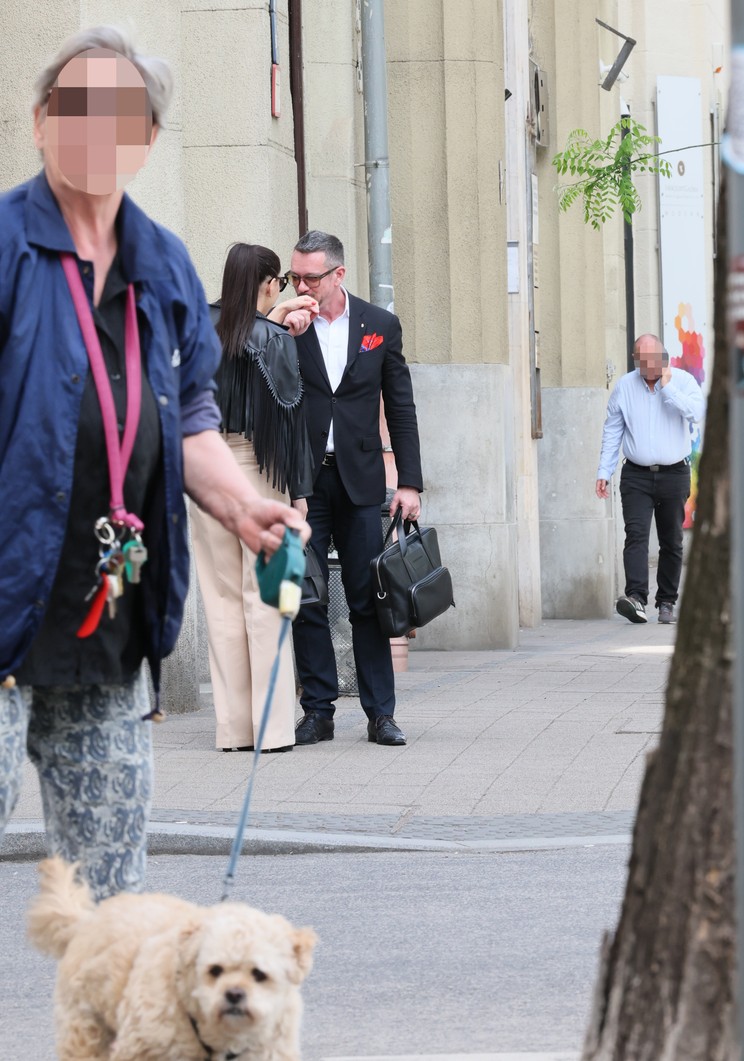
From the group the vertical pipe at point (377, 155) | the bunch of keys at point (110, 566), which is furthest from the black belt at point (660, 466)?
the bunch of keys at point (110, 566)

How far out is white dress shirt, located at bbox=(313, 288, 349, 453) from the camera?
9.19 m

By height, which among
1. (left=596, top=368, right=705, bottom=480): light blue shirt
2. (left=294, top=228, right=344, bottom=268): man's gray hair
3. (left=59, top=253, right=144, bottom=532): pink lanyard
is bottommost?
(left=596, top=368, right=705, bottom=480): light blue shirt

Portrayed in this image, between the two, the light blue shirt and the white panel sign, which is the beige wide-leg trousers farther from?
the white panel sign

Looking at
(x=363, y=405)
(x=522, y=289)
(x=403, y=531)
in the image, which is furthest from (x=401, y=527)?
(x=522, y=289)

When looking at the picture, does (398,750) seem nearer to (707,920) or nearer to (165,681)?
Result: (165,681)

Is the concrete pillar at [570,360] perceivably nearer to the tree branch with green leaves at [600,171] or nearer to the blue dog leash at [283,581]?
the tree branch with green leaves at [600,171]

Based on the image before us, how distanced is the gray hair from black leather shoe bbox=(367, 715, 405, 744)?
566cm

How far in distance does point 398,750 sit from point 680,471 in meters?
7.46

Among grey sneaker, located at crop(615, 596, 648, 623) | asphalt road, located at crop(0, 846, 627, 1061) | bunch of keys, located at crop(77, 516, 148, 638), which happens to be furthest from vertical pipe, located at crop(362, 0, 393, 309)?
bunch of keys, located at crop(77, 516, 148, 638)

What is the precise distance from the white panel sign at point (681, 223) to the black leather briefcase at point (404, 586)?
52.0 ft

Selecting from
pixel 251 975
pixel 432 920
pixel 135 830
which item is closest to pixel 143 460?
pixel 135 830

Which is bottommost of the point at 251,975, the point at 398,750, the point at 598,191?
the point at 398,750

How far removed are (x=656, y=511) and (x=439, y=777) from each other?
811 centimetres

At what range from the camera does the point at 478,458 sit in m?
13.9
